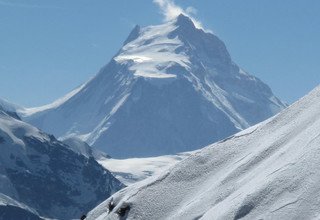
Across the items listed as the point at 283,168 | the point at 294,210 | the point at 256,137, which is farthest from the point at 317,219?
the point at 256,137

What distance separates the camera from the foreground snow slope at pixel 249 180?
35.6 m

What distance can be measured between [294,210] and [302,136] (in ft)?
31.3

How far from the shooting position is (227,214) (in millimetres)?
37219

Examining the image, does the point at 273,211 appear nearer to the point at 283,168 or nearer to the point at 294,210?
the point at 294,210

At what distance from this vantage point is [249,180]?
41219 mm

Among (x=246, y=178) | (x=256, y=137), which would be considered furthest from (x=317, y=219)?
(x=256, y=137)

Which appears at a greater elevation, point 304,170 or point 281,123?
point 281,123

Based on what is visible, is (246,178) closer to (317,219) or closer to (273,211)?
(273,211)

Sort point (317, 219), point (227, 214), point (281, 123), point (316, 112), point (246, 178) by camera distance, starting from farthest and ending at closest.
→ 1. point (281, 123)
2. point (316, 112)
3. point (246, 178)
4. point (227, 214)
5. point (317, 219)

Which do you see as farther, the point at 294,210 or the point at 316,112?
the point at 316,112

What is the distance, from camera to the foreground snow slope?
117 feet

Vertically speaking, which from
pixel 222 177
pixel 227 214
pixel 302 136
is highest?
pixel 302 136

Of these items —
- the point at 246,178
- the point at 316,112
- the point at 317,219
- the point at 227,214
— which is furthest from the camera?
the point at 316,112

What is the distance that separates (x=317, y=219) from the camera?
31844 mm
